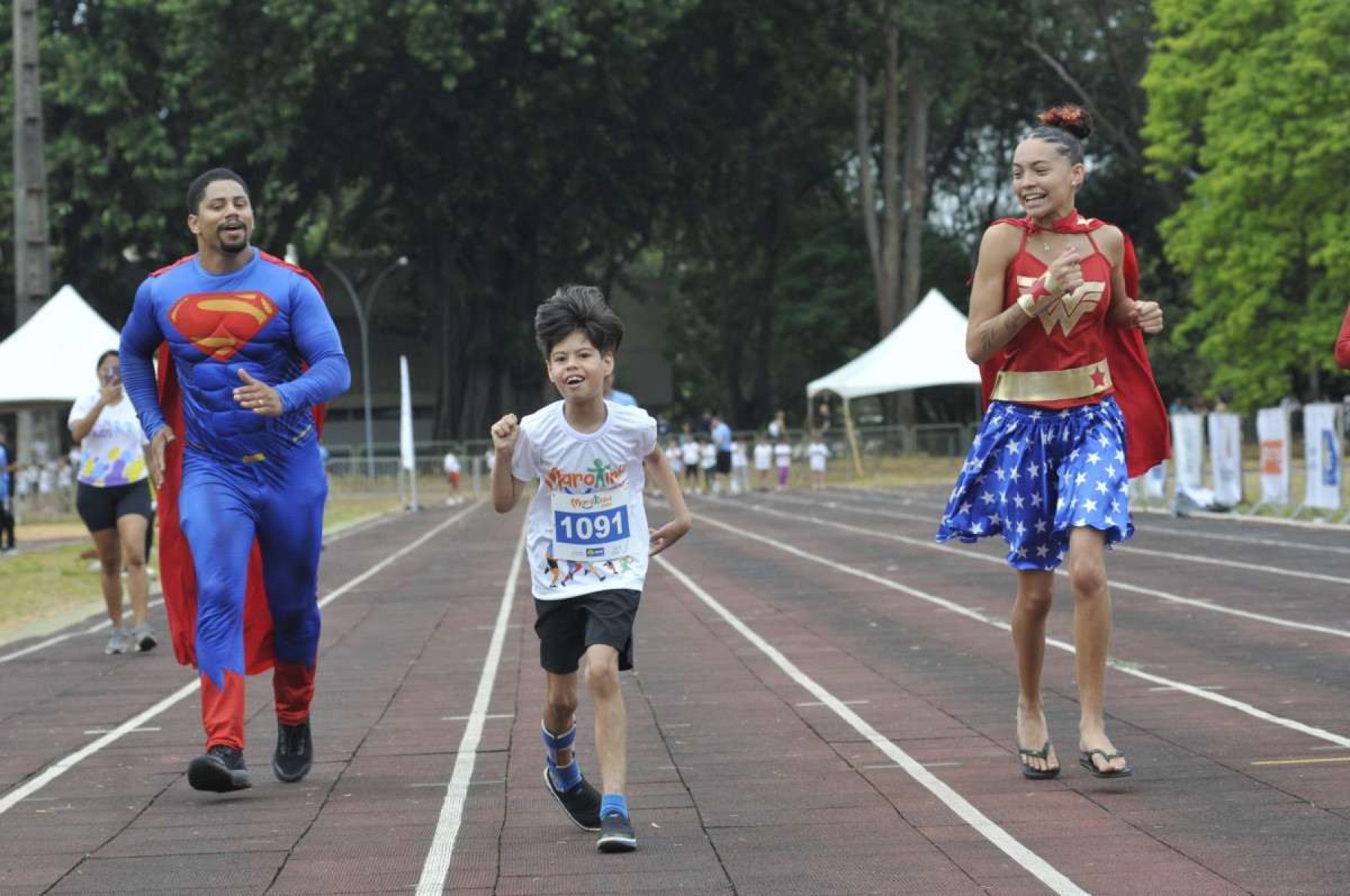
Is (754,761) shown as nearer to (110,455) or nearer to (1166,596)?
(110,455)

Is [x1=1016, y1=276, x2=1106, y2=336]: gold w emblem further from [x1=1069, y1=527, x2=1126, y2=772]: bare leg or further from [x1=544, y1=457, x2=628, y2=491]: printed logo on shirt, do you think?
[x1=544, y1=457, x2=628, y2=491]: printed logo on shirt

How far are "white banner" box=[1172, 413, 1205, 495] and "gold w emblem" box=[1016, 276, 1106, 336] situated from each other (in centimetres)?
2006

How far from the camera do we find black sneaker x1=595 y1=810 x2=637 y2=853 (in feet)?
19.2

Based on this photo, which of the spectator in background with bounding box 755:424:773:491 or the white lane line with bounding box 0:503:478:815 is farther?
the spectator in background with bounding box 755:424:773:491

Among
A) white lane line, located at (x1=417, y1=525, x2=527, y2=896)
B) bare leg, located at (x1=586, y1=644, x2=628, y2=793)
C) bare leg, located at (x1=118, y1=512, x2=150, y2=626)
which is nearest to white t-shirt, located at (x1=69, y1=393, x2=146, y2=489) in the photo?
bare leg, located at (x1=118, y1=512, x2=150, y2=626)

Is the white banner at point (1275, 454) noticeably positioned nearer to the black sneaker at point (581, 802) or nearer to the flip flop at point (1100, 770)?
the flip flop at point (1100, 770)

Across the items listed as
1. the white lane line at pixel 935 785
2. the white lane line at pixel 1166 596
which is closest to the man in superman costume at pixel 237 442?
the white lane line at pixel 935 785

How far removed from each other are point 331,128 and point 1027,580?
Result: 140 ft

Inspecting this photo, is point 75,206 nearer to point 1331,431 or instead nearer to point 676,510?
point 1331,431

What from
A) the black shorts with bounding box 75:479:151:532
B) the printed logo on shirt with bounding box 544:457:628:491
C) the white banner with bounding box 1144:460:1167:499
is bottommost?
the white banner with bounding box 1144:460:1167:499

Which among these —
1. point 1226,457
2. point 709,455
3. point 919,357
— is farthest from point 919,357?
point 1226,457

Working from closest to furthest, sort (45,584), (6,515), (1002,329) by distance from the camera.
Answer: (1002,329) → (45,584) → (6,515)

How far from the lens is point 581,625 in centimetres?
621

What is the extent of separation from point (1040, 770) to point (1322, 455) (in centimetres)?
1638
